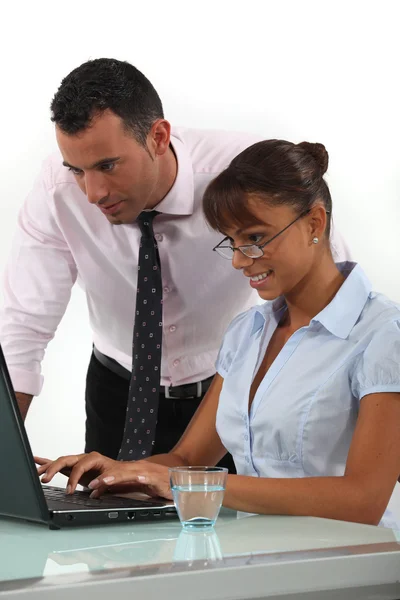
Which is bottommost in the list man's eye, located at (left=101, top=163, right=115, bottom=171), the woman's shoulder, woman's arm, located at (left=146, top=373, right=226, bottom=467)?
woman's arm, located at (left=146, top=373, right=226, bottom=467)

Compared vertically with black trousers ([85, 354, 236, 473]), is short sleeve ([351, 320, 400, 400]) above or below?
above

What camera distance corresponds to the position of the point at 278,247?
1.73 metres

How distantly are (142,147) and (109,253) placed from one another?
37 centimetres

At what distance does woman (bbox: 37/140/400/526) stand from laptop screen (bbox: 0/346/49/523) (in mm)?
208

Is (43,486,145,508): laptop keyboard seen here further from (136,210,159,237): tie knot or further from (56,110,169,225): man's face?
(136,210,159,237): tie knot

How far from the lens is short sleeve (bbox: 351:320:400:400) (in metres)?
1.52

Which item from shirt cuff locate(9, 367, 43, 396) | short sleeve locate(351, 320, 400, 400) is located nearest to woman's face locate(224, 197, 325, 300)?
short sleeve locate(351, 320, 400, 400)

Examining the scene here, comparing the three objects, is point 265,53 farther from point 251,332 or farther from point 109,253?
point 251,332

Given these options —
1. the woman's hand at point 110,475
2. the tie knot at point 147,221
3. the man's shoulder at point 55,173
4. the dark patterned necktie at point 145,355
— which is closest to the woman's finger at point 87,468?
the woman's hand at point 110,475

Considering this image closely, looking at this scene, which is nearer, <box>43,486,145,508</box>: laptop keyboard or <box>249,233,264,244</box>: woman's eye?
<box>43,486,145,508</box>: laptop keyboard

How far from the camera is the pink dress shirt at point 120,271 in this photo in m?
2.31

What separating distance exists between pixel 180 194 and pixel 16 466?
47.2 inches

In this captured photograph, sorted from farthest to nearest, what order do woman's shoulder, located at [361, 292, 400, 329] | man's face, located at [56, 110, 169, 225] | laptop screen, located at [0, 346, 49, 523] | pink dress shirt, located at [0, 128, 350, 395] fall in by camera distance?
pink dress shirt, located at [0, 128, 350, 395] → man's face, located at [56, 110, 169, 225] → woman's shoulder, located at [361, 292, 400, 329] → laptop screen, located at [0, 346, 49, 523]

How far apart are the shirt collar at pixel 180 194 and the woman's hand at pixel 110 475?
2.90 ft
